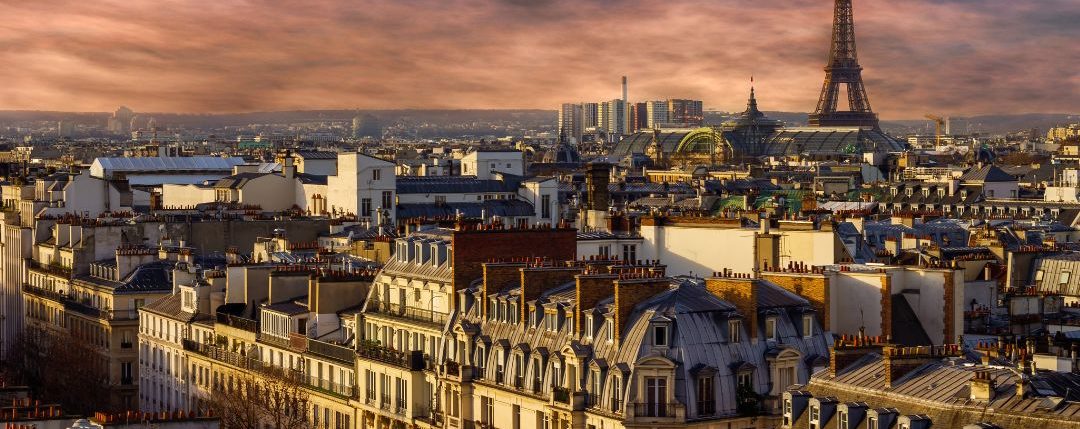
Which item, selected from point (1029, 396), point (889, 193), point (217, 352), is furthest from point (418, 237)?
point (889, 193)

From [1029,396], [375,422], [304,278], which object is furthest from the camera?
[304,278]

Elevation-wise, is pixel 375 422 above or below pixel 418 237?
below

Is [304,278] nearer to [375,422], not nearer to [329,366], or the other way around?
[329,366]

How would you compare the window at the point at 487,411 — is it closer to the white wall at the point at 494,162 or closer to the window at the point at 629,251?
the window at the point at 629,251

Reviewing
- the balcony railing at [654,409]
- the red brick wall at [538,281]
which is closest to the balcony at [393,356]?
the red brick wall at [538,281]

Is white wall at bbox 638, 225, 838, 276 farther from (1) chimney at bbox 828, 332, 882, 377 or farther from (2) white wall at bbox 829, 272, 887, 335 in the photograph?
(1) chimney at bbox 828, 332, 882, 377

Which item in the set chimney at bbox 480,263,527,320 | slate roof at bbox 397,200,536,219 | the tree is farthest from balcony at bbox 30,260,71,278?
chimney at bbox 480,263,527,320

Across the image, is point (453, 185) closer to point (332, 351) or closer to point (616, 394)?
point (332, 351)

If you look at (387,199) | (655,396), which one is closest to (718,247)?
(655,396)

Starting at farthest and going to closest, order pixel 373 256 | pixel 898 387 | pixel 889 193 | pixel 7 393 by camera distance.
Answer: pixel 889 193
pixel 373 256
pixel 7 393
pixel 898 387
